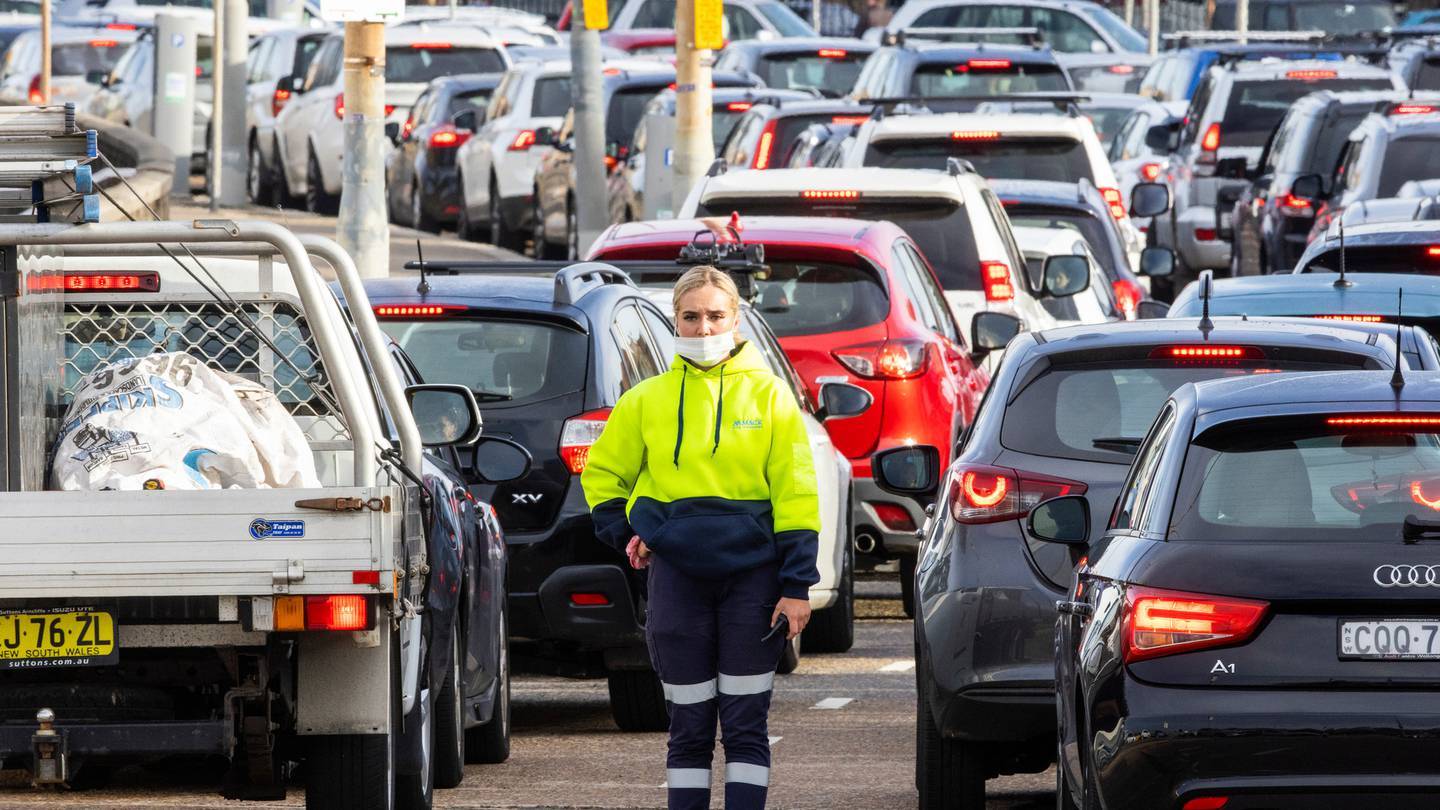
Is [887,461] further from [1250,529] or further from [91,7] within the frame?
[91,7]

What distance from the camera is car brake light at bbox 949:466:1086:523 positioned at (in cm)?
859

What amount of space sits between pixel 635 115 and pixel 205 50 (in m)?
13.7

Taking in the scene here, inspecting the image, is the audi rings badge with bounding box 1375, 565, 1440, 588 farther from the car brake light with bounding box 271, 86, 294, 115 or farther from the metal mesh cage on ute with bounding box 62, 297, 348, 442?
Answer: the car brake light with bounding box 271, 86, 294, 115

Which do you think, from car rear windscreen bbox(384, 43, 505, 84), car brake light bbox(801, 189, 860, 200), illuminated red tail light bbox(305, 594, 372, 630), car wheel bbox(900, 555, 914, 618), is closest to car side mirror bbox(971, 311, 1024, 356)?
car wheel bbox(900, 555, 914, 618)

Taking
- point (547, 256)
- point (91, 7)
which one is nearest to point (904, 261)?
point (547, 256)

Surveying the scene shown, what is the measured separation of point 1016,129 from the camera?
2106 centimetres

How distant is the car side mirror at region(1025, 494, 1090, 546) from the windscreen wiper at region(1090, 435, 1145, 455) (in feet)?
3.34

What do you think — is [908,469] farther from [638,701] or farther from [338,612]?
[338,612]

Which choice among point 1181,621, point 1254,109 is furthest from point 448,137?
point 1181,621

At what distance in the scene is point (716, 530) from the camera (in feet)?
25.8

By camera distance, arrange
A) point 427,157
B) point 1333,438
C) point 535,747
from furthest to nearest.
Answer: point 427,157
point 535,747
point 1333,438

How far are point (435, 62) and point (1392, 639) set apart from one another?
1204 inches

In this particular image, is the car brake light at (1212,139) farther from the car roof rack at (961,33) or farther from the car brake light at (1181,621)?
the car brake light at (1181,621)

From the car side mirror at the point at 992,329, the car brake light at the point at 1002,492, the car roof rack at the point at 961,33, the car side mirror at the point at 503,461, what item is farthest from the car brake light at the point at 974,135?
the car brake light at the point at 1002,492
